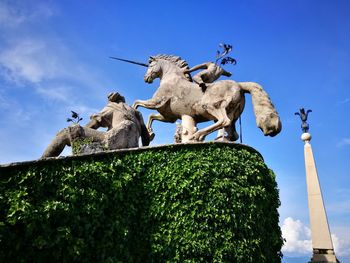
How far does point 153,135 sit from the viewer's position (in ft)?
40.7

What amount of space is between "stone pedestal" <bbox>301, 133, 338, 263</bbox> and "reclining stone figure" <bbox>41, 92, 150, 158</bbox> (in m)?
6.45

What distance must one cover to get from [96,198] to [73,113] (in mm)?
4827

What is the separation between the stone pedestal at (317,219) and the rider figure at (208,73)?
14.5 feet

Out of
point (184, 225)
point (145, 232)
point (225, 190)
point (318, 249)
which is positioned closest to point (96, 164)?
point (145, 232)

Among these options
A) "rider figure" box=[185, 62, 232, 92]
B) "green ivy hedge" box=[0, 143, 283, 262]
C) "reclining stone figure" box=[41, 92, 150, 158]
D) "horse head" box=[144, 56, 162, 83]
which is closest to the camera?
"green ivy hedge" box=[0, 143, 283, 262]

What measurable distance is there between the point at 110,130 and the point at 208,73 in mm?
4366

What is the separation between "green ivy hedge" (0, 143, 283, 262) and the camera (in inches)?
255

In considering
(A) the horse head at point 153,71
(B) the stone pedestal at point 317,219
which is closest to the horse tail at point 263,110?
(A) the horse head at point 153,71

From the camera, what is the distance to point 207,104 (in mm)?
11547

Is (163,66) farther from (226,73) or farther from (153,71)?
(226,73)

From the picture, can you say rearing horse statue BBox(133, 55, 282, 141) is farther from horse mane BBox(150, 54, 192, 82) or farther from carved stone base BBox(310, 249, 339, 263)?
carved stone base BBox(310, 249, 339, 263)

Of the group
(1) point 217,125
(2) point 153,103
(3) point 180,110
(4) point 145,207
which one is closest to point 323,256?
(1) point 217,125

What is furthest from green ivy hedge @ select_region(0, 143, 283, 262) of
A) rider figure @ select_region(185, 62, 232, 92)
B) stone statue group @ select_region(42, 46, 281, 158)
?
rider figure @ select_region(185, 62, 232, 92)

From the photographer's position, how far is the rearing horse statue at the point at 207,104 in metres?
11.1
